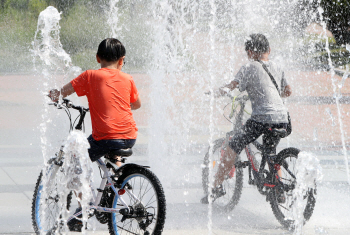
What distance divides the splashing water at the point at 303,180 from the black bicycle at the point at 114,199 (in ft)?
4.49

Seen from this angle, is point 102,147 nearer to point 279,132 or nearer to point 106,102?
point 106,102

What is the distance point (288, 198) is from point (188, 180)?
5.64 feet

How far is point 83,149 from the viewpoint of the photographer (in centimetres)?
360

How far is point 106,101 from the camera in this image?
370cm

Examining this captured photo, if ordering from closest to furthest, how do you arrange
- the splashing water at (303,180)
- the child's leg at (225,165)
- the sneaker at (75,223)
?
1. the sneaker at (75,223)
2. the splashing water at (303,180)
3. the child's leg at (225,165)

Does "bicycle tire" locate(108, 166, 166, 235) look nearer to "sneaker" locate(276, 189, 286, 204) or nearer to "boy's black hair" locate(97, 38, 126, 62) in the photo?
"boy's black hair" locate(97, 38, 126, 62)

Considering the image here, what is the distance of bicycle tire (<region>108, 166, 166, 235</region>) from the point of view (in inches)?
140

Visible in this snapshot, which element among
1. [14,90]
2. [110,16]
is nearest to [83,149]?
[14,90]

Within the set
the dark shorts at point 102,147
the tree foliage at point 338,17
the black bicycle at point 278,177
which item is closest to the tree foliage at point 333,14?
the tree foliage at point 338,17

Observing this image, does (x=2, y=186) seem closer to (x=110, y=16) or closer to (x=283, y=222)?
(x=283, y=222)

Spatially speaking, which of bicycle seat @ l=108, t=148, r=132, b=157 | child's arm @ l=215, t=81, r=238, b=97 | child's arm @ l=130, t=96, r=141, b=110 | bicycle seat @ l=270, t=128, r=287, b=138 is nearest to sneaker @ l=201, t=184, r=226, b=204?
bicycle seat @ l=270, t=128, r=287, b=138

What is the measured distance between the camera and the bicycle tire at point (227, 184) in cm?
488

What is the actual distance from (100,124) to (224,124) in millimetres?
6145

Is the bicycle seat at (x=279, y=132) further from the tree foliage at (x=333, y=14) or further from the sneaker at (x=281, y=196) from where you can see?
the tree foliage at (x=333, y=14)
